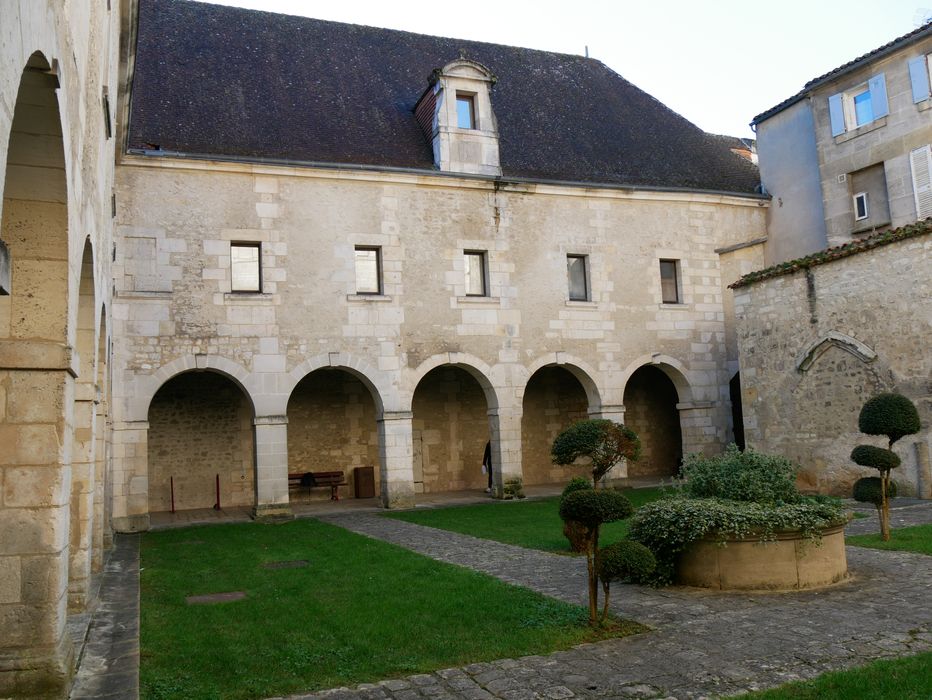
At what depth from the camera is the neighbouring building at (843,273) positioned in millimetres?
12570

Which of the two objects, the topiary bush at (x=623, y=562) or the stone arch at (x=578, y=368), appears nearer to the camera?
the topiary bush at (x=623, y=562)

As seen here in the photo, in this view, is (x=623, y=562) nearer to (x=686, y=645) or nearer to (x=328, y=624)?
(x=686, y=645)

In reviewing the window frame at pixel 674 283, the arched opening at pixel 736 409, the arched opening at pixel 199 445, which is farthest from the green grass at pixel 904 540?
the arched opening at pixel 199 445

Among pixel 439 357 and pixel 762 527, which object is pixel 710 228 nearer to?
pixel 439 357

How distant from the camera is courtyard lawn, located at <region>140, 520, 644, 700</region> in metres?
4.95

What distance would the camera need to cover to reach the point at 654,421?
2073cm

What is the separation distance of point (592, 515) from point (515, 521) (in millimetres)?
6690

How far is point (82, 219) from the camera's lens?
18.1ft

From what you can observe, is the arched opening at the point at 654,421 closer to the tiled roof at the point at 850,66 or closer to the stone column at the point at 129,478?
the tiled roof at the point at 850,66

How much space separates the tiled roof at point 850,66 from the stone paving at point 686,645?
37.3 feet

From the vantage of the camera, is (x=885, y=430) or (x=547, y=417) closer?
Result: (x=885, y=430)

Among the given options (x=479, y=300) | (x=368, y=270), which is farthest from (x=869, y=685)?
(x=368, y=270)

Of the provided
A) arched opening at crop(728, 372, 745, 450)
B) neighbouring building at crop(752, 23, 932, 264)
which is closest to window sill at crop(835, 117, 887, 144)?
neighbouring building at crop(752, 23, 932, 264)

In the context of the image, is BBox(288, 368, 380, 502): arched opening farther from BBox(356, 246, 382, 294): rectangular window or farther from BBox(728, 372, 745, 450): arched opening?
BBox(728, 372, 745, 450): arched opening
